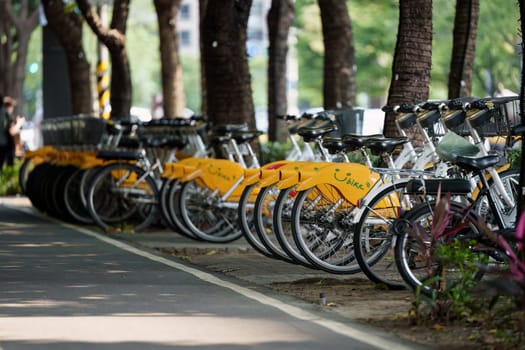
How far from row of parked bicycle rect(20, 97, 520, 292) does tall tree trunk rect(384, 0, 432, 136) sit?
485 mm

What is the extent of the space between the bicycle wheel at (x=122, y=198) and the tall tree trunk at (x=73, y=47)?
951 cm

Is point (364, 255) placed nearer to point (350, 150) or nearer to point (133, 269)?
point (350, 150)

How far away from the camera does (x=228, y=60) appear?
17594mm

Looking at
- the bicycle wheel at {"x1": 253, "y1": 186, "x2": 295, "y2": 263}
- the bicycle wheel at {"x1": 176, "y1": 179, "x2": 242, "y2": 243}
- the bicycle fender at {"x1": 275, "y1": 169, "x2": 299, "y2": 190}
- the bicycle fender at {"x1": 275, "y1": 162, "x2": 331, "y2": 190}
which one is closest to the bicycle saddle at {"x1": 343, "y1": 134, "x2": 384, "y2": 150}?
the bicycle fender at {"x1": 275, "y1": 162, "x2": 331, "y2": 190}

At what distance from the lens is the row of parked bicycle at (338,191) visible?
30.5 ft

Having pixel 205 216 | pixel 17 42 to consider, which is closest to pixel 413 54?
pixel 205 216

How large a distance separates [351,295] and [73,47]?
1699 cm

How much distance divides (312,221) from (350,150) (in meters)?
0.65

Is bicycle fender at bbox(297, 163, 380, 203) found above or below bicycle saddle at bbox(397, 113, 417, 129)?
below

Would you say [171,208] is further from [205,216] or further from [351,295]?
[351,295]

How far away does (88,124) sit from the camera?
718 inches

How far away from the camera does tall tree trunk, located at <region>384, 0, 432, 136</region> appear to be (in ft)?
47.3

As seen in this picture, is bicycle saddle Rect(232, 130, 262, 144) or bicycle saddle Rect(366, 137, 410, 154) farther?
bicycle saddle Rect(232, 130, 262, 144)

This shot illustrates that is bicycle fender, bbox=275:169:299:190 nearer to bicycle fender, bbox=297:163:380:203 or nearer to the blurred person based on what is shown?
bicycle fender, bbox=297:163:380:203
